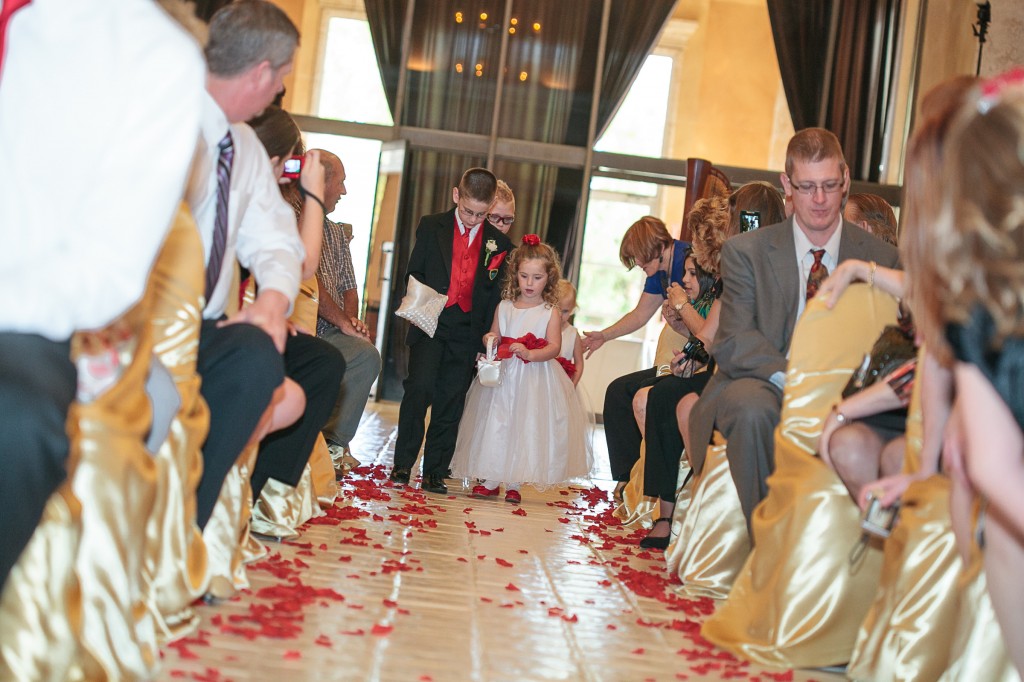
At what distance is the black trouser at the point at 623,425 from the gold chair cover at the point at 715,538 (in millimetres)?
1699

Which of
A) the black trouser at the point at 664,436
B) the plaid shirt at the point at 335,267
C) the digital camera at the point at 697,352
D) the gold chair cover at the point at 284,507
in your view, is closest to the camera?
the gold chair cover at the point at 284,507

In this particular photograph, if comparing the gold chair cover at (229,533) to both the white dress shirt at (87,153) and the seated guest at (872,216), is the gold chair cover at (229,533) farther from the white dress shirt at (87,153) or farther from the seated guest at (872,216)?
the seated guest at (872,216)

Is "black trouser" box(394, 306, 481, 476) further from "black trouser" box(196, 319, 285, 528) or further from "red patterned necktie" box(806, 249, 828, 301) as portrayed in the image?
"black trouser" box(196, 319, 285, 528)

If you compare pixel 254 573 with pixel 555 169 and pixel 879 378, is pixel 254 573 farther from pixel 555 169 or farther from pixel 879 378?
pixel 555 169

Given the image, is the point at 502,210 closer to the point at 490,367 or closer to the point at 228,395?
the point at 490,367

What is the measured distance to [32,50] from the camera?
5.68 ft

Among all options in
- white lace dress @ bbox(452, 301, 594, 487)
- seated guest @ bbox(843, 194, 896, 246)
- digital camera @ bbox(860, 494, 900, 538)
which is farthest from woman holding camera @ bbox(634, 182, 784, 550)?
digital camera @ bbox(860, 494, 900, 538)

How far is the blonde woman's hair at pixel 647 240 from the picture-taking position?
575 centimetres

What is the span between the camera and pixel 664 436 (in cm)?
467

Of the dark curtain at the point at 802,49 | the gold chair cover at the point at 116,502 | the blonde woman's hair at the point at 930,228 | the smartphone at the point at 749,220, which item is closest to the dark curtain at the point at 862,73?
A: the dark curtain at the point at 802,49

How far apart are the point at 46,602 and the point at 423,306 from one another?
12.6 feet

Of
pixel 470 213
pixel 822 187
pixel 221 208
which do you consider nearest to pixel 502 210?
pixel 470 213

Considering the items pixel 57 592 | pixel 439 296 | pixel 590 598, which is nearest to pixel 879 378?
pixel 590 598

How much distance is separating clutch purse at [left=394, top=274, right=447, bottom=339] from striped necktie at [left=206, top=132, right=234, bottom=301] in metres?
2.67
